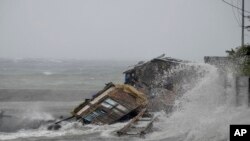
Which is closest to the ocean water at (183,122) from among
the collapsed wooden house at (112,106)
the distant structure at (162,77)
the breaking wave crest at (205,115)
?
the breaking wave crest at (205,115)

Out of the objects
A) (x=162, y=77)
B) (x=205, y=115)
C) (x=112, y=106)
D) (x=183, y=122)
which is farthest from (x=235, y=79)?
(x=162, y=77)

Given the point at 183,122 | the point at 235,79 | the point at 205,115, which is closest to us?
the point at 205,115

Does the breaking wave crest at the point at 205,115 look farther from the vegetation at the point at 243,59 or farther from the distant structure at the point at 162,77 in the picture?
the distant structure at the point at 162,77

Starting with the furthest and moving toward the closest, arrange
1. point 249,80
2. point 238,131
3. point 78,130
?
point 78,130 → point 249,80 → point 238,131

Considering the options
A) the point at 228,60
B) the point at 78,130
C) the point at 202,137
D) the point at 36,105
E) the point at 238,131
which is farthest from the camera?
the point at 36,105

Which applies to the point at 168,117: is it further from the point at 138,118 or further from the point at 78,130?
the point at 78,130

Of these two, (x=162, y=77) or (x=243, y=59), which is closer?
(x=243, y=59)

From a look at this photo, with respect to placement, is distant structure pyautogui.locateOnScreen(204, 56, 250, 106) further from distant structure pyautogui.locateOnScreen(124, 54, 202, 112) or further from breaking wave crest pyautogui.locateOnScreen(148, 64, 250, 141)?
distant structure pyautogui.locateOnScreen(124, 54, 202, 112)

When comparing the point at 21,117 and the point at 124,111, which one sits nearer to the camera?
the point at 124,111

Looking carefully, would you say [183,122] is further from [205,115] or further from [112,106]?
[112,106]

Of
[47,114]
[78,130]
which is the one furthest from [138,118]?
[47,114]

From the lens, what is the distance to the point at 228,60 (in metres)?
31.3

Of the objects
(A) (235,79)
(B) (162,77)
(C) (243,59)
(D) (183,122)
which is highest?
(C) (243,59)

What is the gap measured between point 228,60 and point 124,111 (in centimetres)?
817
